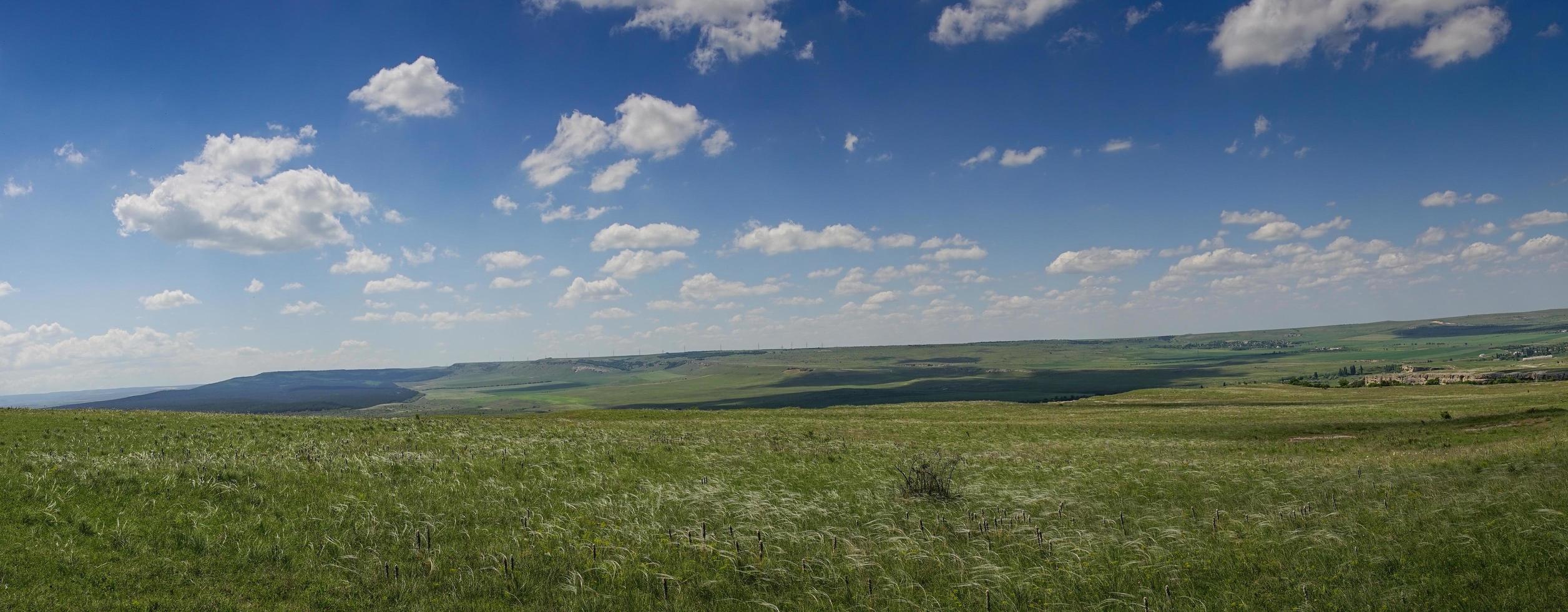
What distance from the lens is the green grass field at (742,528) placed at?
11.2 m

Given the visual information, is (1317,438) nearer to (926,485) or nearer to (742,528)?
(926,485)

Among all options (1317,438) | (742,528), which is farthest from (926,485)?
(1317,438)

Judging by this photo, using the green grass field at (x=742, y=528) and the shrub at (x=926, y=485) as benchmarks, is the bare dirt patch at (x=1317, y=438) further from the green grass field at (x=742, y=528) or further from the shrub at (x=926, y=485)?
the shrub at (x=926, y=485)

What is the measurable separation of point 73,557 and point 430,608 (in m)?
6.61

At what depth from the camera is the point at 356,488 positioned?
18.0 m

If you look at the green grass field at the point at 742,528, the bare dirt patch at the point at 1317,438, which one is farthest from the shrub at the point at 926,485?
the bare dirt patch at the point at 1317,438

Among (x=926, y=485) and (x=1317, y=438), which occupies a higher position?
(x=926, y=485)

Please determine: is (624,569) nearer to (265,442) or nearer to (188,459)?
(188,459)

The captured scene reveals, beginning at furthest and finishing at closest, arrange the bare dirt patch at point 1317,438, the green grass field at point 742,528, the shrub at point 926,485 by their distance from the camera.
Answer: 1. the bare dirt patch at point 1317,438
2. the shrub at point 926,485
3. the green grass field at point 742,528

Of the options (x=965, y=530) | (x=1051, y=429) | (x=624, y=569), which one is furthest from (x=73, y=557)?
(x=1051, y=429)

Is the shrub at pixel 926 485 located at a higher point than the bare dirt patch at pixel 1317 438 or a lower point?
higher

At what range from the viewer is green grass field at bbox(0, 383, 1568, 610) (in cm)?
1116

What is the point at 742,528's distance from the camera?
1536 centimetres

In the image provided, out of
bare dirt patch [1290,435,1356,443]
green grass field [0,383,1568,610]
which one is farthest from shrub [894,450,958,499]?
bare dirt patch [1290,435,1356,443]
